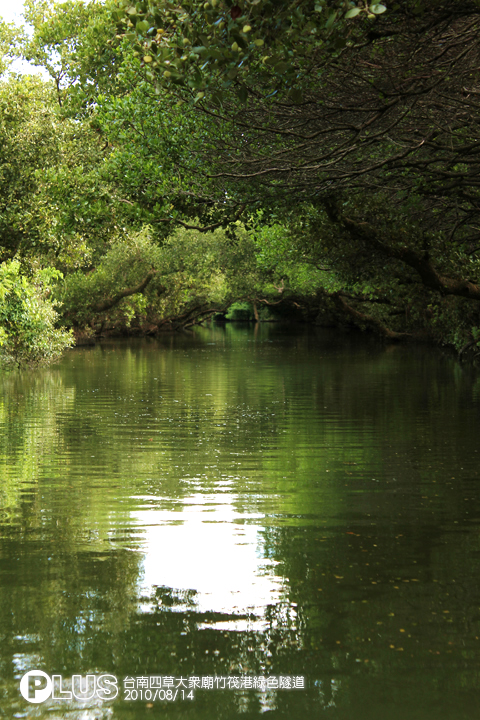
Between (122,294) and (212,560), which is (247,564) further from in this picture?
(122,294)

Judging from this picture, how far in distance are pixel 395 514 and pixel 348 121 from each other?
283 inches

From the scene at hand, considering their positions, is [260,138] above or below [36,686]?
above

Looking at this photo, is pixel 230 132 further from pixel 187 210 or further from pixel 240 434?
pixel 240 434

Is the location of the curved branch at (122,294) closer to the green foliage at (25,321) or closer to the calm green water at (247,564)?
the green foliage at (25,321)

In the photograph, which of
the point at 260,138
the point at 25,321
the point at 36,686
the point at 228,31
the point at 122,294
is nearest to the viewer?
the point at 36,686

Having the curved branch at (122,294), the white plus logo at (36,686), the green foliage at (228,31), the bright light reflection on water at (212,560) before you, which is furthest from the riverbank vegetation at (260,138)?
the curved branch at (122,294)

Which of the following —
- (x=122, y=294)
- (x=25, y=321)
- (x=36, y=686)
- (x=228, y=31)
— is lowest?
(x=36, y=686)

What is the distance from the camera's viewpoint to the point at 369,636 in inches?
199

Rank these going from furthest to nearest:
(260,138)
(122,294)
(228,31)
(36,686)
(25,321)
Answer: (122,294), (25,321), (260,138), (228,31), (36,686)

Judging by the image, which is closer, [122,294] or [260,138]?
[260,138]

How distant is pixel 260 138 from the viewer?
1377cm

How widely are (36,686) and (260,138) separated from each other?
11061 millimetres

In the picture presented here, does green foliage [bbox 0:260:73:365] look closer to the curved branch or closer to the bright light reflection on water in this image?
the bright light reflection on water

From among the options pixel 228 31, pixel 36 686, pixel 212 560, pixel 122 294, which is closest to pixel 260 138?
pixel 228 31
